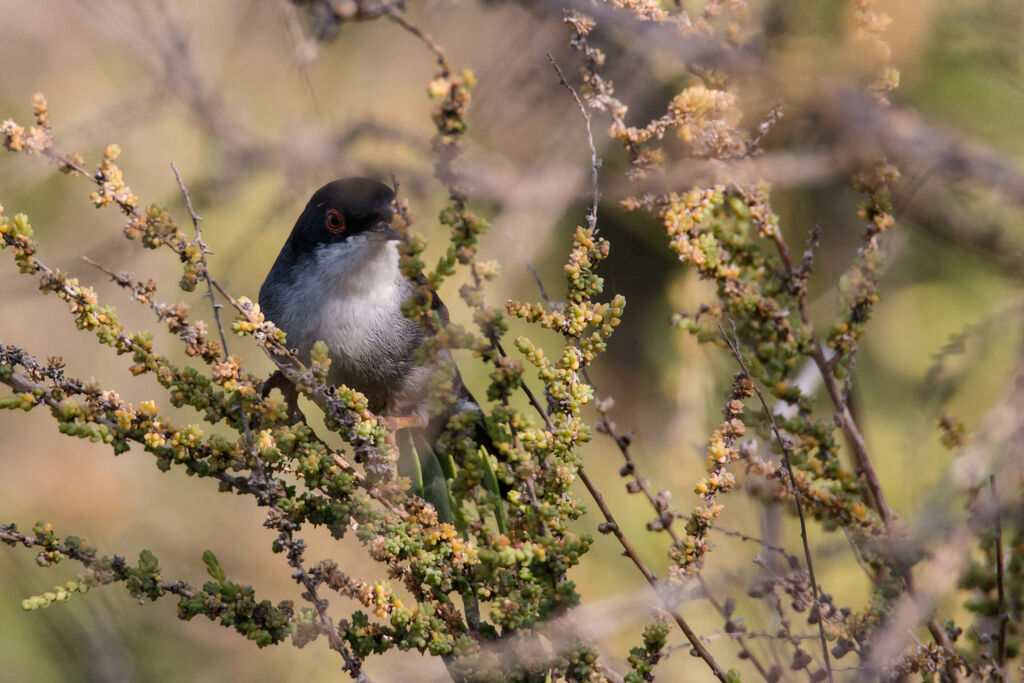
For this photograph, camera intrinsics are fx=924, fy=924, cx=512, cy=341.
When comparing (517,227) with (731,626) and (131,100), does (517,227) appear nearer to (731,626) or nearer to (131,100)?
(131,100)

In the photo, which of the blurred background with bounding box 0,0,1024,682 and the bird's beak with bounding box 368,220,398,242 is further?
the bird's beak with bounding box 368,220,398,242

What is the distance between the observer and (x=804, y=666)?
1900mm

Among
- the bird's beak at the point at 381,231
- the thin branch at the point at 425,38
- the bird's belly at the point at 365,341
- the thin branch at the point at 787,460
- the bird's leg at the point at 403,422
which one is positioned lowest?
the thin branch at the point at 787,460

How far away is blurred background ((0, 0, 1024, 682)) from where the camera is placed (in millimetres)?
2178

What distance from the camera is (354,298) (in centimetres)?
373

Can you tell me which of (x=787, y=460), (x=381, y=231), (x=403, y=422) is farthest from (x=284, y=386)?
(x=787, y=460)

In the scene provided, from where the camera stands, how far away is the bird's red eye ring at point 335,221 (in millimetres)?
3775

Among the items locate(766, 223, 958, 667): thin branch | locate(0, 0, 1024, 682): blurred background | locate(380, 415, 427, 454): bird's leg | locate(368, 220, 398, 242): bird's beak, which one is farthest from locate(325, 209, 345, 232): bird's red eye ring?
locate(766, 223, 958, 667): thin branch

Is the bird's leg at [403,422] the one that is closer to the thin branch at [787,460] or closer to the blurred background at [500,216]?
the blurred background at [500,216]

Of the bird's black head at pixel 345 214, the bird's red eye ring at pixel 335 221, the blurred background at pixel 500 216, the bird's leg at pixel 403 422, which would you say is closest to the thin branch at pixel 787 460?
the blurred background at pixel 500 216

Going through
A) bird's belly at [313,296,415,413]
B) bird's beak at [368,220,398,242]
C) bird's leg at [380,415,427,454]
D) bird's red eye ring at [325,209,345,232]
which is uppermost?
bird's red eye ring at [325,209,345,232]

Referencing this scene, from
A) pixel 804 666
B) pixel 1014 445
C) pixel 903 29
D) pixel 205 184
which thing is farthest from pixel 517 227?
pixel 1014 445

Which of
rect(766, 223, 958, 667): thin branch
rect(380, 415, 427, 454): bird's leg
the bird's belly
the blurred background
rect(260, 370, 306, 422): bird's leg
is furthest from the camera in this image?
the bird's belly

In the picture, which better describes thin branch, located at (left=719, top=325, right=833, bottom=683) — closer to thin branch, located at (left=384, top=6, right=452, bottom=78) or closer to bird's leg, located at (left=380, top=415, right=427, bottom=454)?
thin branch, located at (left=384, top=6, right=452, bottom=78)
